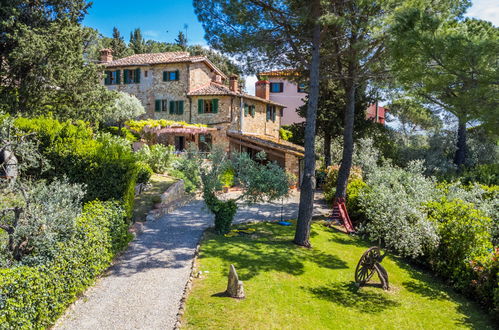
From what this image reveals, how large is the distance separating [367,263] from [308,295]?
7.03 feet

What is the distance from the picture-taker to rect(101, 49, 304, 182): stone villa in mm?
28969

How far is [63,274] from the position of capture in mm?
6969

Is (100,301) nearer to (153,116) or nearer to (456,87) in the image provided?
(456,87)

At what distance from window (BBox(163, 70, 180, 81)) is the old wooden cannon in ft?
84.6

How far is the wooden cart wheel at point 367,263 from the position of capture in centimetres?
980

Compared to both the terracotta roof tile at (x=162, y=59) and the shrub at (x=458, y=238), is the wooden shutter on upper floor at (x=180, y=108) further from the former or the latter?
the shrub at (x=458, y=238)

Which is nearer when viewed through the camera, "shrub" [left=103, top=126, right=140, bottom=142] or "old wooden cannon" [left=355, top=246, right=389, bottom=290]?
"old wooden cannon" [left=355, top=246, right=389, bottom=290]

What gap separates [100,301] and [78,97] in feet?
48.7

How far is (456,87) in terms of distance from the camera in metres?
9.61

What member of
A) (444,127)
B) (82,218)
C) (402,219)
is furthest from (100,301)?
(444,127)

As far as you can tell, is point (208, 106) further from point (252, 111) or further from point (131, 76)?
point (131, 76)

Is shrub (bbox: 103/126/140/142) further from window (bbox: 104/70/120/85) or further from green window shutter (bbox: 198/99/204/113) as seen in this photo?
green window shutter (bbox: 198/99/204/113)

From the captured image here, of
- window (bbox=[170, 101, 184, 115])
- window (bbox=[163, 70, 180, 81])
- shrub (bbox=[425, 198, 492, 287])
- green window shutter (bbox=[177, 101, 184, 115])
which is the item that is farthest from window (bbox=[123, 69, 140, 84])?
shrub (bbox=[425, 198, 492, 287])

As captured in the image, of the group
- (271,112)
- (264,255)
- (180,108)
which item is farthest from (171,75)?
(264,255)
